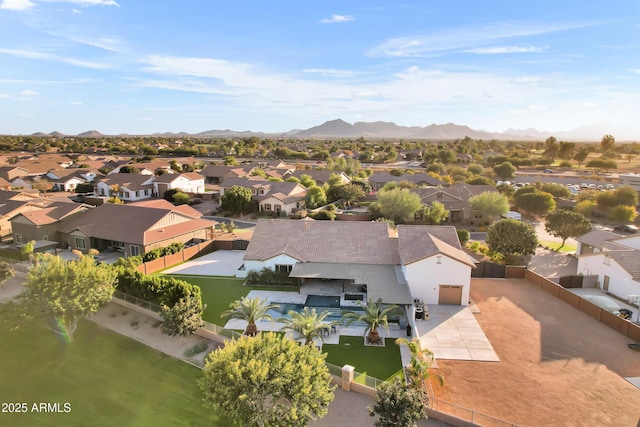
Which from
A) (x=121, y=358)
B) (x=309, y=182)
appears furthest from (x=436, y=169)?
(x=121, y=358)

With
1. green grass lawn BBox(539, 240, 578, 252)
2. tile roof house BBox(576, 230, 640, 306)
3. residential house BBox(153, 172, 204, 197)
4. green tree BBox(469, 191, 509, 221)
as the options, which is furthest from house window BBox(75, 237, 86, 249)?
green grass lawn BBox(539, 240, 578, 252)

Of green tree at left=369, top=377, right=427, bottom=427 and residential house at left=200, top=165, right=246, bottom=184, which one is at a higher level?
residential house at left=200, top=165, right=246, bottom=184

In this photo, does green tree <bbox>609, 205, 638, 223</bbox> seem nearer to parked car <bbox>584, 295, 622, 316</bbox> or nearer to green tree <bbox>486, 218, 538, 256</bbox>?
green tree <bbox>486, 218, 538, 256</bbox>

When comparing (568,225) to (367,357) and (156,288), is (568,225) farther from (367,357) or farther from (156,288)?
(156,288)

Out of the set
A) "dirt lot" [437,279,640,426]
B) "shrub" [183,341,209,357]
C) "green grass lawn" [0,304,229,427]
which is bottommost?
"green grass lawn" [0,304,229,427]

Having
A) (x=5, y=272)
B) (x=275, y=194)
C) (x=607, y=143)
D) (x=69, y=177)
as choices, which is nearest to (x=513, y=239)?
(x=275, y=194)

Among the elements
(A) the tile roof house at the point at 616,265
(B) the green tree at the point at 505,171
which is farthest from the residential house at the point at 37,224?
(B) the green tree at the point at 505,171

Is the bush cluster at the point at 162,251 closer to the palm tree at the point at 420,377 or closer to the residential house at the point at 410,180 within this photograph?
the palm tree at the point at 420,377
